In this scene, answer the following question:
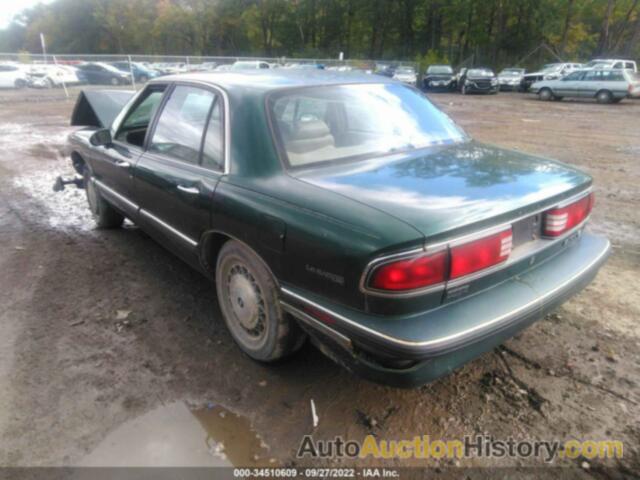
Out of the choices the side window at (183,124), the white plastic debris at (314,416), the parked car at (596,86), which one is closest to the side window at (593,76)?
the parked car at (596,86)

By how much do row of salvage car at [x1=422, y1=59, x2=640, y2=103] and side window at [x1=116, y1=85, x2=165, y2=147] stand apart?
22227 millimetres

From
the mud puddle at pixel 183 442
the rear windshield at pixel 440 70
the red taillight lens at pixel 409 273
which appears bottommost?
the mud puddle at pixel 183 442

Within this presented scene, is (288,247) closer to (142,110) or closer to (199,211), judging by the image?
(199,211)

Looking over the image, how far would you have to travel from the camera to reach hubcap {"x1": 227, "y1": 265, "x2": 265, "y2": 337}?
270 centimetres

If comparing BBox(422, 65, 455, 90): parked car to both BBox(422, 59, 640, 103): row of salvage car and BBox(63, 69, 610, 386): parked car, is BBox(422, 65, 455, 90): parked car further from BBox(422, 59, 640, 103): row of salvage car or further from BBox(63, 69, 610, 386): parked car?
BBox(63, 69, 610, 386): parked car

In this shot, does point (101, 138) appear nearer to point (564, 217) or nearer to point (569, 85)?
point (564, 217)

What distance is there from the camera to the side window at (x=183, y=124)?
301cm

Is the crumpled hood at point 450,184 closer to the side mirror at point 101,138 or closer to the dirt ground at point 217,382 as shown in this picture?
the dirt ground at point 217,382

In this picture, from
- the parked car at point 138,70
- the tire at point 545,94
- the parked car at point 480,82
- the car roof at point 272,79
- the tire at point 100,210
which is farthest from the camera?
the parked car at point 480,82

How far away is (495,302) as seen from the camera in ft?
7.09

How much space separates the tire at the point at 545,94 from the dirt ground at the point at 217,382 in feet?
69.3

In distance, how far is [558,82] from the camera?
862 inches

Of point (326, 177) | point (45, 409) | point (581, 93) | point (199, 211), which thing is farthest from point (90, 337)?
point (581, 93)

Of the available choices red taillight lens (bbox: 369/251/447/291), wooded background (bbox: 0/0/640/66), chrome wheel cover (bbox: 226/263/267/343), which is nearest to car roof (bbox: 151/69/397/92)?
chrome wheel cover (bbox: 226/263/267/343)
